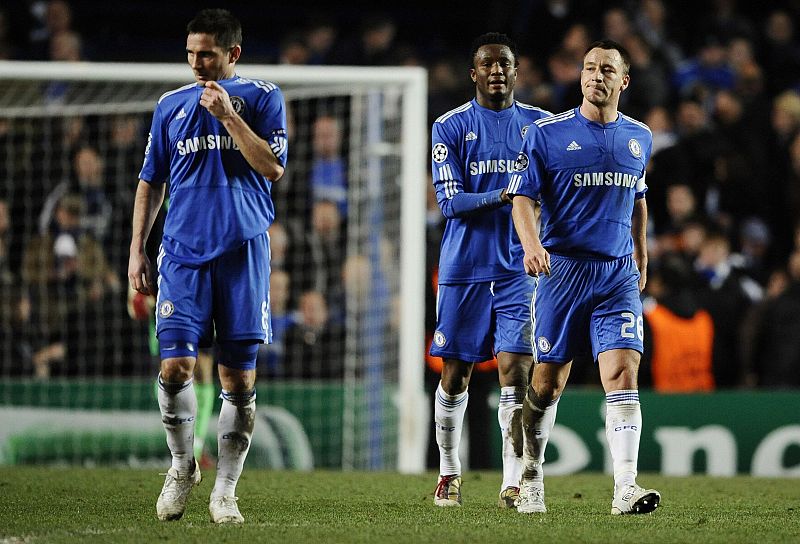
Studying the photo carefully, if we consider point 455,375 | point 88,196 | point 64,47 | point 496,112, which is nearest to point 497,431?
point 455,375

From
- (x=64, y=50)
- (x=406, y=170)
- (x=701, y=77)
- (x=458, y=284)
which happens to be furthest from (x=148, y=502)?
(x=701, y=77)

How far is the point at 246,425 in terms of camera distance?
5.87 meters

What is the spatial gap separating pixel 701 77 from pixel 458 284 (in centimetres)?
879

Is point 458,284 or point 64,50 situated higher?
point 64,50

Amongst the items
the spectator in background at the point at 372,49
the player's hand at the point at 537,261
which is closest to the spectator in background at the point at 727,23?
the spectator in background at the point at 372,49

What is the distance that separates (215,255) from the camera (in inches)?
226

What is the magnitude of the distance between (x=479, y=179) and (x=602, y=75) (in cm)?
108

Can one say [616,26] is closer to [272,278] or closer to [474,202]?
[272,278]

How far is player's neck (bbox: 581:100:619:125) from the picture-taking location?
6.35 meters

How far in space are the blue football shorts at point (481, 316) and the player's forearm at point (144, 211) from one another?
183 centimetres

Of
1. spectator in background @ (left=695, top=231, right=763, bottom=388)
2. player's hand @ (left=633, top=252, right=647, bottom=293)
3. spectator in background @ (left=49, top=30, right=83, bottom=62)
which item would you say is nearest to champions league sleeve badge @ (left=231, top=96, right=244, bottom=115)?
player's hand @ (left=633, top=252, right=647, bottom=293)

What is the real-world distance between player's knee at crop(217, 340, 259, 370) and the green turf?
2.35 feet

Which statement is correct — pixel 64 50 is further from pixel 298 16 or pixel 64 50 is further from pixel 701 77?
pixel 701 77

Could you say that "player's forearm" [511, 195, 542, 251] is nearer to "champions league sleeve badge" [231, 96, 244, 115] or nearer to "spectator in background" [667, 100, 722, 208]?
"champions league sleeve badge" [231, 96, 244, 115]
